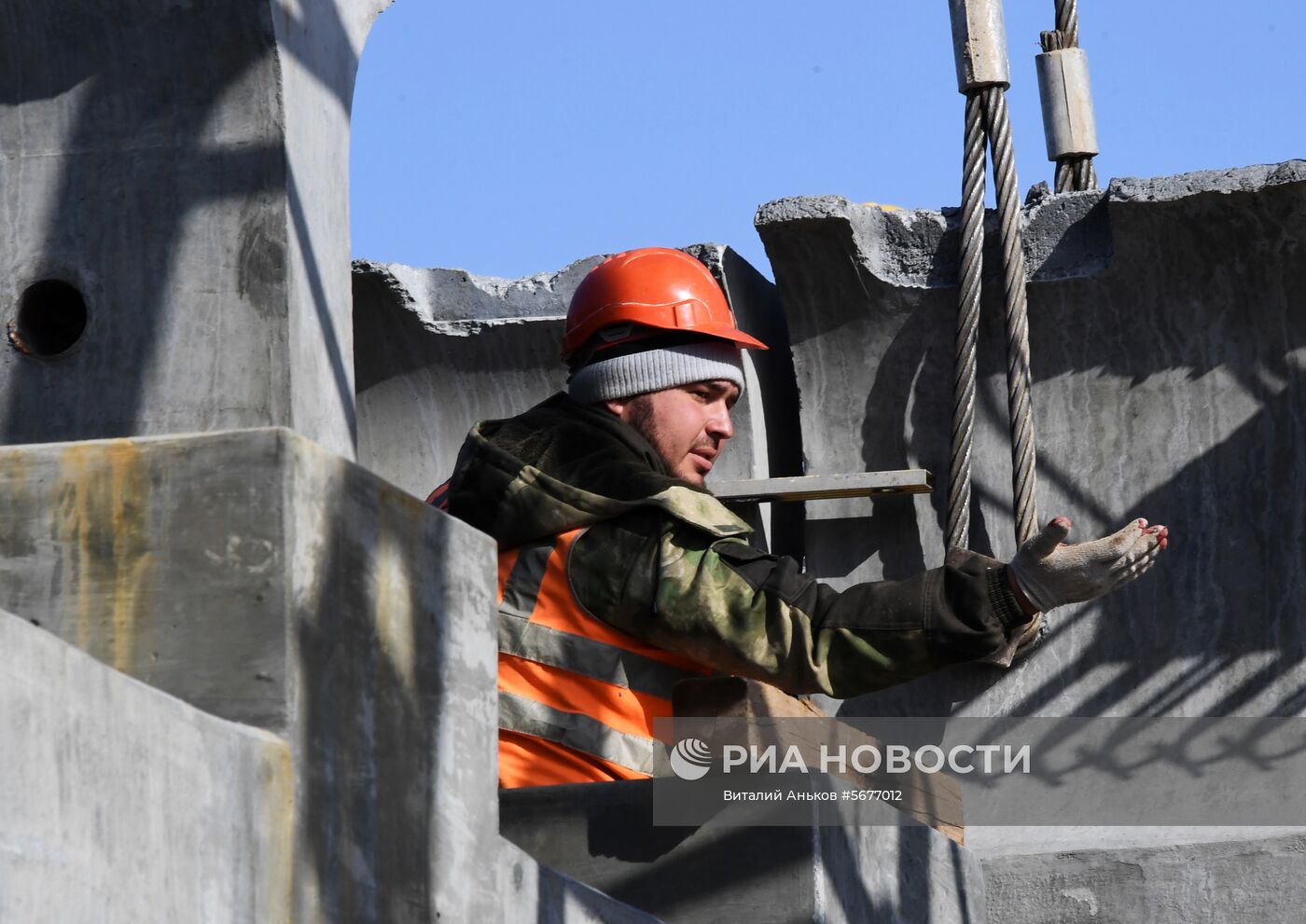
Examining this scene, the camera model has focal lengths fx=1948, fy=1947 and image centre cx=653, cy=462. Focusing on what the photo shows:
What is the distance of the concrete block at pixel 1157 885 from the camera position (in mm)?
5938

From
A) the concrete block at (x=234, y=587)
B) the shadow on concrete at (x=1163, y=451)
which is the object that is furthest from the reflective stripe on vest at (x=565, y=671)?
the shadow on concrete at (x=1163, y=451)

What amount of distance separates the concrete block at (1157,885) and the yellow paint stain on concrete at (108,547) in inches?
170

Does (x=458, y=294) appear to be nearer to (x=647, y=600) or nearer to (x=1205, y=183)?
(x=1205, y=183)

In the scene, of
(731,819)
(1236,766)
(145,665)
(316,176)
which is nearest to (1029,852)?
(1236,766)

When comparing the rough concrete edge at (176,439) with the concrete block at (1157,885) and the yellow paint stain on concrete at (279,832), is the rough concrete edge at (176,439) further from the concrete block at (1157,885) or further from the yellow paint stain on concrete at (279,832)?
the concrete block at (1157,885)

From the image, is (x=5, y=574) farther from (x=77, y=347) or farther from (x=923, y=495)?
(x=923, y=495)

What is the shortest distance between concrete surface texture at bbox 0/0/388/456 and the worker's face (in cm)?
74

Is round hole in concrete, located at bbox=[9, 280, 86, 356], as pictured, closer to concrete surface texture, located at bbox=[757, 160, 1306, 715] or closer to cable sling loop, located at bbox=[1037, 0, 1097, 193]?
concrete surface texture, located at bbox=[757, 160, 1306, 715]

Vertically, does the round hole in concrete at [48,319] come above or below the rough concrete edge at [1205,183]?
below

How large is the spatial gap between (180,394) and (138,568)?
1.40 metres

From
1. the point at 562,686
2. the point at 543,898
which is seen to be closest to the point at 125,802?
the point at 543,898

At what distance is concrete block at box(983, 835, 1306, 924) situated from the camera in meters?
5.94

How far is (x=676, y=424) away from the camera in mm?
4242

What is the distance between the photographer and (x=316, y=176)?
156 inches
